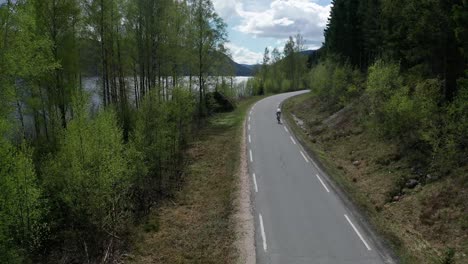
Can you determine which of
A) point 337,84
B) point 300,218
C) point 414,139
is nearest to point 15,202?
point 300,218

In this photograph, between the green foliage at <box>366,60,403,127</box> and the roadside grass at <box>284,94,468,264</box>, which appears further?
the green foliage at <box>366,60,403,127</box>

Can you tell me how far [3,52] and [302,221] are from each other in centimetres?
1351

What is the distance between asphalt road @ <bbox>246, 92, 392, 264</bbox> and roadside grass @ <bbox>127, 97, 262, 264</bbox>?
1.38m

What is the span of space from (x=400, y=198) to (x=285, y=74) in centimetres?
8099

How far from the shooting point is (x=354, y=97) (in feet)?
135

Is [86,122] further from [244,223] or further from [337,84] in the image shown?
Result: [337,84]

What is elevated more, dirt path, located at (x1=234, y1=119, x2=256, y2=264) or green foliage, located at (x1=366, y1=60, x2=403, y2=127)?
green foliage, located at (x1=366, y1=60, x2=403, y2=127)

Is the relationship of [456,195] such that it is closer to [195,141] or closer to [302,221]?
[302,221]

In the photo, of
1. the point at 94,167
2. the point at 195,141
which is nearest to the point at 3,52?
the point at 94,167

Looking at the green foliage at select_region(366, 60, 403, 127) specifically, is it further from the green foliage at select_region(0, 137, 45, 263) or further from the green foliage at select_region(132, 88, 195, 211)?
the green foliage at select_region(0, 137, 45, 263)

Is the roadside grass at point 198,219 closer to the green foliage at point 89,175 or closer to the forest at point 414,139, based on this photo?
the green foliage at point 89,175

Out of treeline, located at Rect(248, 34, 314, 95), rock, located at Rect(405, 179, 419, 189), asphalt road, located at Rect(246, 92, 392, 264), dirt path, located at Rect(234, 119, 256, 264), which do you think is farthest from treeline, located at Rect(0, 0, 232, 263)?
treeline, located at Rect(248, 34, 314, 95)

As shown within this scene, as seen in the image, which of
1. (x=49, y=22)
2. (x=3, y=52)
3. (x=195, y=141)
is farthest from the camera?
(x=195, y=141)

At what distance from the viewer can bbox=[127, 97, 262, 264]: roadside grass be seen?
49.8 feet
